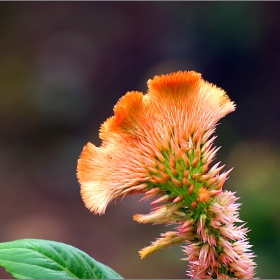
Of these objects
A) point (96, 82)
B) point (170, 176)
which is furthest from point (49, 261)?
point (96, 82)

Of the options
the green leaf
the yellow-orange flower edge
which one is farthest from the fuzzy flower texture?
the green leaf

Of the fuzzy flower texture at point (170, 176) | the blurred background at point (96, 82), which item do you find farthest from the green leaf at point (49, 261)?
the blurred background at point (96, 82)

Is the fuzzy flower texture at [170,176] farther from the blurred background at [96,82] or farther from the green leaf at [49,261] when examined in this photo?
the blurred background at [96,82]

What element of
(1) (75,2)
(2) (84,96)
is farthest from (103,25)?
(2) (84,96)

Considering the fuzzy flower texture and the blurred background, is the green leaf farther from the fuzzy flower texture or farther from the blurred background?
the blurred background

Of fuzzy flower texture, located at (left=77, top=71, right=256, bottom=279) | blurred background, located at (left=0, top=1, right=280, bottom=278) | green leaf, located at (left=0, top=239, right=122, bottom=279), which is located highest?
blurred background, located at (left=0, top=1, right=280, bottom=278)

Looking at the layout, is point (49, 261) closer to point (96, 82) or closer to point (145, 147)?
point (145, 147)
